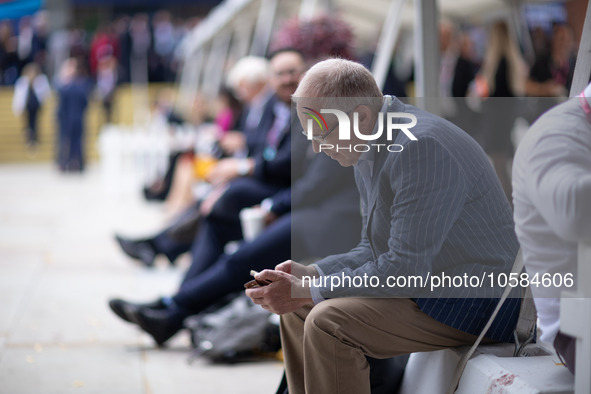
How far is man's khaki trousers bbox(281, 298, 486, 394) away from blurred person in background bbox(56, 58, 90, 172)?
14568 mm

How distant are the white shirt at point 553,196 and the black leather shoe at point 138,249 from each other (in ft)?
13.9

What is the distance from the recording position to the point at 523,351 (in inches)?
87.7

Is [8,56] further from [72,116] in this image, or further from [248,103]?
[248,103]

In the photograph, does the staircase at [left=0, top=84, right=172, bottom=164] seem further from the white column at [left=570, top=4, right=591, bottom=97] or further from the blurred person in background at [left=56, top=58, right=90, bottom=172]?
the white column at [left=570, top=4, right=591, bottom=97]

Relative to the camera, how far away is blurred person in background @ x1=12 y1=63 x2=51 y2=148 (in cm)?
1950

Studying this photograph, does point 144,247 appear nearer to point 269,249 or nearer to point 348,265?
point 269,249

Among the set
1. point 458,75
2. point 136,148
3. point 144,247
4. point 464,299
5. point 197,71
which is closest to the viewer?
point 464,299

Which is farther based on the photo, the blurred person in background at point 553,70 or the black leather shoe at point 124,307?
the blurred person in background at point 553,70

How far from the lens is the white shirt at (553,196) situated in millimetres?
1691

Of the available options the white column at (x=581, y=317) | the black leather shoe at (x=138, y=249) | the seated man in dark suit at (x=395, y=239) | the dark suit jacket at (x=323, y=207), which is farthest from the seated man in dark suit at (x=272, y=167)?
the white column at (x=581, y=317)

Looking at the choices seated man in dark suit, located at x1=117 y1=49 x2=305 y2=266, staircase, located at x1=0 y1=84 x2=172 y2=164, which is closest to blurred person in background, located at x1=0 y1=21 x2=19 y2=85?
staircase, located at x1=0 y1=84 x2=172 y2=164

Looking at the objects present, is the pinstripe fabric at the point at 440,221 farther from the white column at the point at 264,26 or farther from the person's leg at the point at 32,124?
the person's leg at the point at 32,124

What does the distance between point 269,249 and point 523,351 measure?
1.55 meters

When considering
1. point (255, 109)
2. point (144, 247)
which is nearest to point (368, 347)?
point (144, 247)
